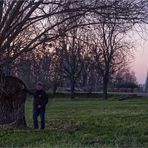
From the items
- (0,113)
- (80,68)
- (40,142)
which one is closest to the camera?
(40,142)

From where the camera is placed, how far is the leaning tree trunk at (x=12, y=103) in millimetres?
18906

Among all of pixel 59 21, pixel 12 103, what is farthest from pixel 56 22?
pixel 12 103

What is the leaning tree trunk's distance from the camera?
1891cm

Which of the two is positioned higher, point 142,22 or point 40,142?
point 142,22

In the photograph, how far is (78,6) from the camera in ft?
58.8

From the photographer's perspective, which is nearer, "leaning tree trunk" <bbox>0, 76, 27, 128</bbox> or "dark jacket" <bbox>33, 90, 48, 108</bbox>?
"dark jacket" <bbox>33, 90, 48, 108</bbox>

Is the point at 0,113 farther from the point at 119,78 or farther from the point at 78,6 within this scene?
the point at 119,78

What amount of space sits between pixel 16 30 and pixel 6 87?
7.64 feet

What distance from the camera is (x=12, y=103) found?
62.5 ft

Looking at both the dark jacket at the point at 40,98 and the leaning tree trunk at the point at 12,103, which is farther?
the leaning tree trunk at the point at 12,103

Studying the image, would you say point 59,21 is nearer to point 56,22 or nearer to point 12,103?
point 56,22

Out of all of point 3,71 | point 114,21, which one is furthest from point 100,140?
point 3,71

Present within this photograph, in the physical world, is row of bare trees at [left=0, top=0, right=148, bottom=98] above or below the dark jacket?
above

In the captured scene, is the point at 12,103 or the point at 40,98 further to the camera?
the point at 12,103
